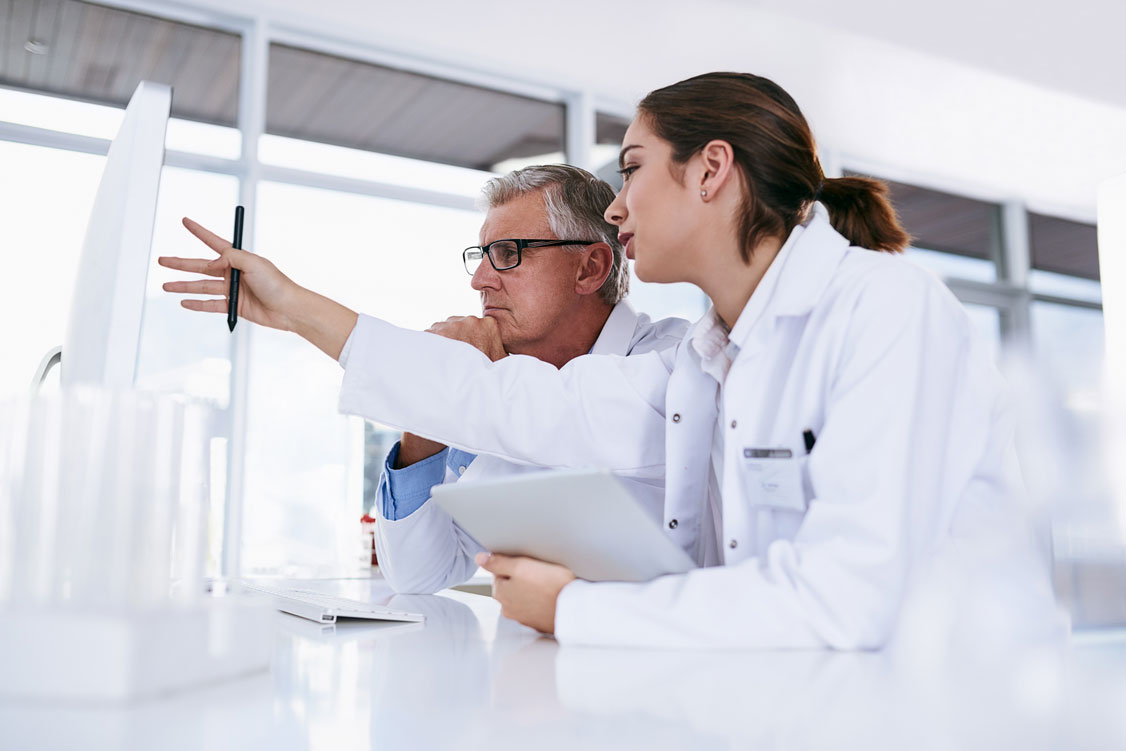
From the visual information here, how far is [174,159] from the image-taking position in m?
4.48

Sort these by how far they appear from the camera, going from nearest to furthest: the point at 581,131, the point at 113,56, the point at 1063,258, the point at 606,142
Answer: the point at 113,56
the point at 581,131
the point at 606,142
the point at 1063,258

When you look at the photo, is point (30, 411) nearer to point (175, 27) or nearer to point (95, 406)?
point (95, 406)

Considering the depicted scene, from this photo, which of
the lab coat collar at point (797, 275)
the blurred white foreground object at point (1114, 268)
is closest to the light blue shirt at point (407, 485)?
the lab coat collar at point (797, 275)

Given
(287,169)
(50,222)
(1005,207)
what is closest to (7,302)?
(50,222)

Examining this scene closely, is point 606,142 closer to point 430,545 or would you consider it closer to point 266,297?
point 430,545

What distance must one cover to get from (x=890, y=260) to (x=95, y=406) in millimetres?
928

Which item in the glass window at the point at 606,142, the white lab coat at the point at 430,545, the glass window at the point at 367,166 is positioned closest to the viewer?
the white lab coat at the point at 430,545

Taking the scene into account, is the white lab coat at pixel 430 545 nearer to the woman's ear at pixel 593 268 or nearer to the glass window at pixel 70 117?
the woman's ear at pixel 593 268

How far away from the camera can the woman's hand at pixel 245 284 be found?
1.41 meters

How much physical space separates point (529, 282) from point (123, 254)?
4.72ft

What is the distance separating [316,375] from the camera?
4715 millimetres

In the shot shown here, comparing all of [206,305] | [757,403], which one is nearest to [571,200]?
[206,305]

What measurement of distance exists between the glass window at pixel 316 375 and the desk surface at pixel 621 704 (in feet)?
12.5

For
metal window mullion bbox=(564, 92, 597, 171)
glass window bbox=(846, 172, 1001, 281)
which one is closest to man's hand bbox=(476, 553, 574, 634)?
metal window mullion bbox=(564, 92, 597, 171)
